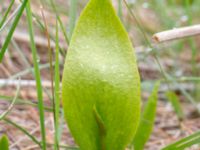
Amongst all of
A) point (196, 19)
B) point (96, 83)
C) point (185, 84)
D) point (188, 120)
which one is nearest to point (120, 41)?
point (96, 83)

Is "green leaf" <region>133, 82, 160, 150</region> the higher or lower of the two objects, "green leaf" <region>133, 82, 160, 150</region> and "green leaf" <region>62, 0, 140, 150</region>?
the lower

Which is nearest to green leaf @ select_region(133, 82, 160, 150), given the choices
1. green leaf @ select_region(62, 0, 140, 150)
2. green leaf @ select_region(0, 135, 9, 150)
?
green leaf @ select_region(62, 0, 140, 150)

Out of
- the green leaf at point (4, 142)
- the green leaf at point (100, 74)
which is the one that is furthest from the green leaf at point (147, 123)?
the green leaf at point (4, 142)

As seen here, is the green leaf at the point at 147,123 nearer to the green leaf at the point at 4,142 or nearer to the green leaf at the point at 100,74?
the green leaf at the point at 100,74

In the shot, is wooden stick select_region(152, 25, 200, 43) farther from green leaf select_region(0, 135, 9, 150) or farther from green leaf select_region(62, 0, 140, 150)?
green leaf select_region(0, 135, 9, 150)

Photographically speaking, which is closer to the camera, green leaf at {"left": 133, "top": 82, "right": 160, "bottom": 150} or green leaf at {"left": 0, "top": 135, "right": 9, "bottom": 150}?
green leaf at {"left": 0, "top": 135, "right": 9, "bottom": 150}

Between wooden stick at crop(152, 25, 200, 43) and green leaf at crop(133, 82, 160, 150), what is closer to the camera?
wooden stick at crop(152, 25, 200, 43)

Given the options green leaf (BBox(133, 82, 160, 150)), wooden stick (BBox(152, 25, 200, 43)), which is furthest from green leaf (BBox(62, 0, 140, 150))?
green leaf (BBox(133, 82, 160, 150))

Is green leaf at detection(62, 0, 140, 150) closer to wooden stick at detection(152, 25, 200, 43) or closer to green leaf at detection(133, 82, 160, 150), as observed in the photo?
wooden stick at detection(152, 25, 200, 43)

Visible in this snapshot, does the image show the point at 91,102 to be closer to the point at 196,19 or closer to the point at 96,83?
the point at 96,83

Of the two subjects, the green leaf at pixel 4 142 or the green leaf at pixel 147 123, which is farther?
the green leaf at pixel 147 123
